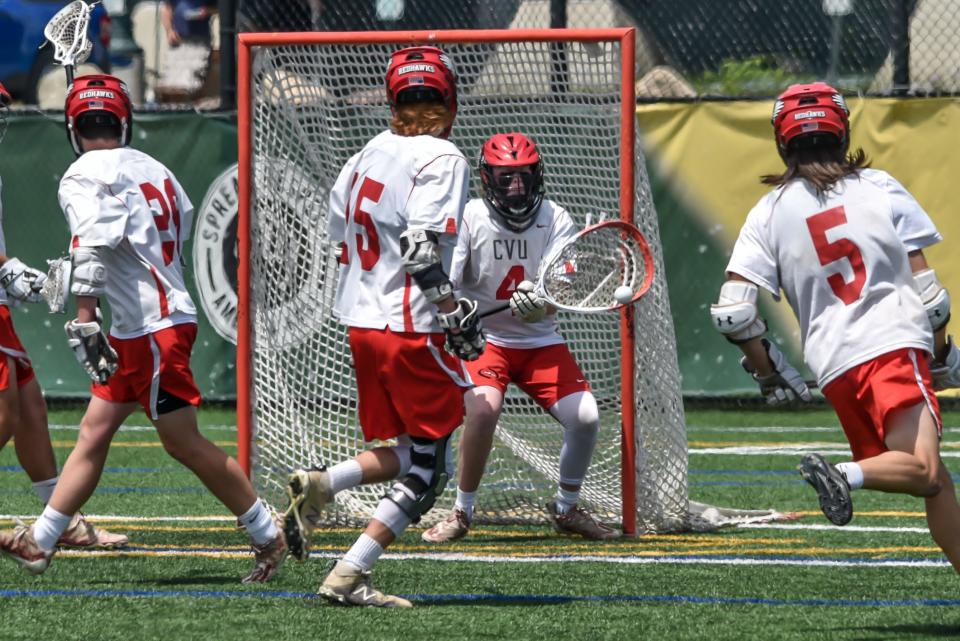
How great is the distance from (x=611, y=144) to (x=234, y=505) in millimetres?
2510

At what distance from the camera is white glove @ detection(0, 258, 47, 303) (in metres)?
6.21

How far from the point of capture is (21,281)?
621 centimetres

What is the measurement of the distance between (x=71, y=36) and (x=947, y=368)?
374cm

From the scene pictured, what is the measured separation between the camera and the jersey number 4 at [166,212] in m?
5.92

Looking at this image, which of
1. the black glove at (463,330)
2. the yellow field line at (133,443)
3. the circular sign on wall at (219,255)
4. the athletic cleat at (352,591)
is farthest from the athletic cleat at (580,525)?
the circular sign on wall at (219,255)

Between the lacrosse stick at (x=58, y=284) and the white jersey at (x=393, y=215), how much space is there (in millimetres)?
879

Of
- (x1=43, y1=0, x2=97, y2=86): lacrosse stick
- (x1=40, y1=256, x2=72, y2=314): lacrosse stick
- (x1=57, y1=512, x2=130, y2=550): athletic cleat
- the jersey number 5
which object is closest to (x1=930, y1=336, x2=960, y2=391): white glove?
the jersey number 5

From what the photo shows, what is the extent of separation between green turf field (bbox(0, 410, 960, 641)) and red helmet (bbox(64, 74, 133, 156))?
152 cm

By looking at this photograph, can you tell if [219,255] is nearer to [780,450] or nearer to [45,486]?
[780,450]

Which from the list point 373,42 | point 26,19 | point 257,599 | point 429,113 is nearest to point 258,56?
point 373,42

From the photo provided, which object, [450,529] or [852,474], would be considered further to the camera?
[450,529]

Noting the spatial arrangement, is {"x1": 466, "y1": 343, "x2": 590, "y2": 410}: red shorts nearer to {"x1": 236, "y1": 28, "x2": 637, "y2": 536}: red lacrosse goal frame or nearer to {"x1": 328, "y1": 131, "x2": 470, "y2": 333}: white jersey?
{"x1": 236, "y1": 28, "x2": 637, "y2": 536}: red lacrosse goal frame

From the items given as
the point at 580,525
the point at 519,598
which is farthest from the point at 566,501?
the point at 519,598

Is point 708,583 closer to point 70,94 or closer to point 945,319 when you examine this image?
point 945,319
